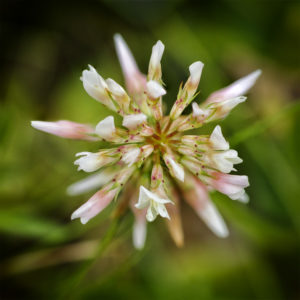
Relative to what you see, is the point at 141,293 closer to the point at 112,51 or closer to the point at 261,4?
the point at 112,51

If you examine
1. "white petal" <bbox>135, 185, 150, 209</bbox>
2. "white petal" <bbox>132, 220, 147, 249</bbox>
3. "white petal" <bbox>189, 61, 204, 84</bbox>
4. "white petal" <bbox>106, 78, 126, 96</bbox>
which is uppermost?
"white petal" <bbox>106, 78, 126, 96</bbox>

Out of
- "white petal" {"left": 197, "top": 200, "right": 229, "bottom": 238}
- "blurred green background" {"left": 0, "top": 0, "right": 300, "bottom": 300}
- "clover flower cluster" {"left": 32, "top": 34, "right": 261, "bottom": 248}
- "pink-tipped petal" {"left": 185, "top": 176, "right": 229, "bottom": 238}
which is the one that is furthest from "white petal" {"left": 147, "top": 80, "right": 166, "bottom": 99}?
"blurred green background" {"left": 0, "top": 0, "right": 300, "bottom": 300}

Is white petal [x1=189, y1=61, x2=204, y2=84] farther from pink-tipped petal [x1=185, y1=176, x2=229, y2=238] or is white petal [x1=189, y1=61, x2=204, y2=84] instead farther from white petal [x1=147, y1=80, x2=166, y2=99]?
pink-tipped petal [x1=185, y1=176, x2=229, y2=238]

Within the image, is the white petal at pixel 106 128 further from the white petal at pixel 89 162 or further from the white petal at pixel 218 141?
the white petal at pixel 218 141

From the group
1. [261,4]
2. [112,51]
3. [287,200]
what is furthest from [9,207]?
[261,4]

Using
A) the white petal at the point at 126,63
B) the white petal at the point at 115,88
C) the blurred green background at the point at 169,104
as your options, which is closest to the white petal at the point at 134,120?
the white petal at the point at 115,88
